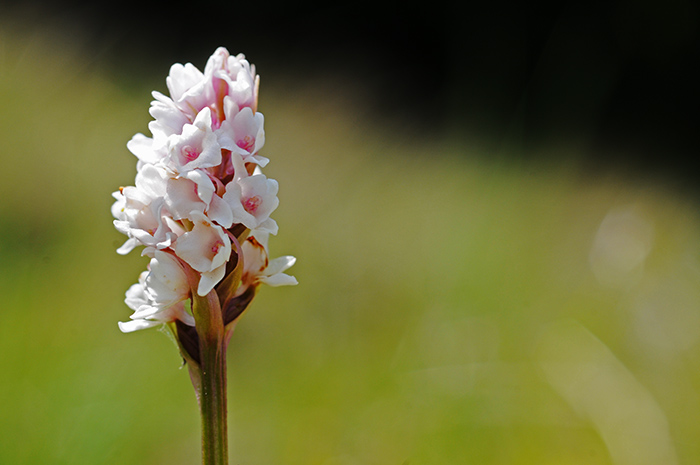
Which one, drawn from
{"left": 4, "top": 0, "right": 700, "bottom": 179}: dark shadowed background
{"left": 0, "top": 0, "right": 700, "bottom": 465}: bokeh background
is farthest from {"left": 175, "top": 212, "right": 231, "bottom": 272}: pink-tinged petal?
{"left": 4, "top": 0, "right": 700, "bottom": 179}: dark shadowed background

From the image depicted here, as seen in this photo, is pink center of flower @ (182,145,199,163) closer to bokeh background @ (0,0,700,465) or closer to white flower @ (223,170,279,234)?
white flower @ (223,170,279,234)

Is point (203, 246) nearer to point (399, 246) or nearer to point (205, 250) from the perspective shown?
point (205, 250)

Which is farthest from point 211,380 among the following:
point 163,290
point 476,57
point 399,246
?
point 476,57

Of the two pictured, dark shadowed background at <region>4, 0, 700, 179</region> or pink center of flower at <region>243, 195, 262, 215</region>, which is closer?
pink center of flower at <region>243, 195, 262, 215</region>

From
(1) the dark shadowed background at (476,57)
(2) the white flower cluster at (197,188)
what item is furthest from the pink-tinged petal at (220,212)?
(1) the dark shadowed background at (476,57)

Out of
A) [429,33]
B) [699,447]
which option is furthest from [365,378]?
[429,33]

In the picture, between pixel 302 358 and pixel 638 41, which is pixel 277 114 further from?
pixel 638 41

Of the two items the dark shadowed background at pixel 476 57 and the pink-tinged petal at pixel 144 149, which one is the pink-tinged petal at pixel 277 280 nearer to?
the pink-tinged petal at pixel 144 149
